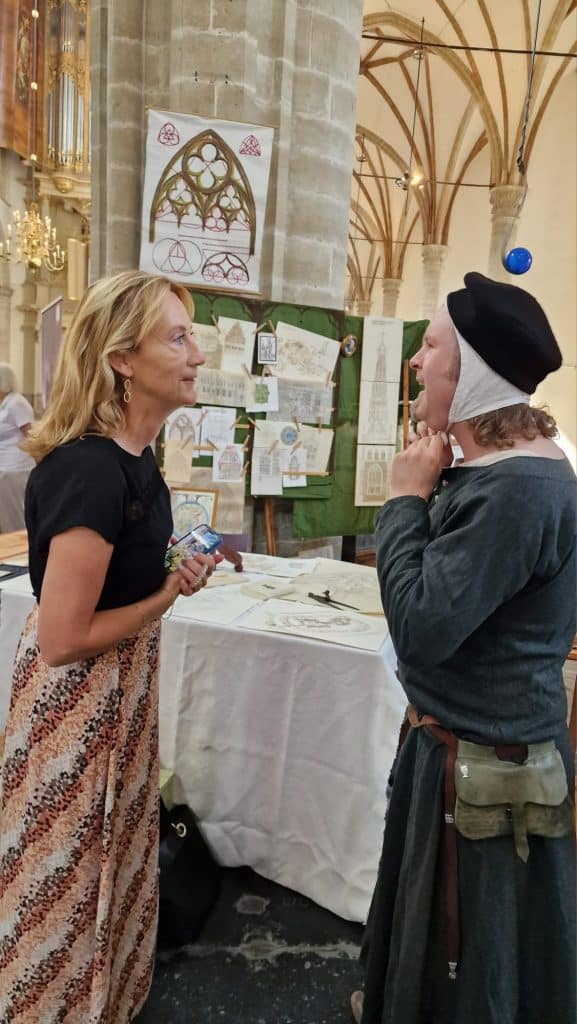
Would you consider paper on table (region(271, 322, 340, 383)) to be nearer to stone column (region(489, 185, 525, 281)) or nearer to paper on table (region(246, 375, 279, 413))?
paper on table (region(246, 375, 279, 413))

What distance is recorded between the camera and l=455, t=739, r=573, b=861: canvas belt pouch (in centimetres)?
119

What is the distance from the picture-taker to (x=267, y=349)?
4.16 metres

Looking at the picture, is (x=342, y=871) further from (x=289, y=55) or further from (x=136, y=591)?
(x=289, y=55)

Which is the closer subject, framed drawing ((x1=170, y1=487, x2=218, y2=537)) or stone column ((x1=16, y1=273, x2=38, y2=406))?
framed drawing ((x1=170, y1=487, x2=218, y2=537))

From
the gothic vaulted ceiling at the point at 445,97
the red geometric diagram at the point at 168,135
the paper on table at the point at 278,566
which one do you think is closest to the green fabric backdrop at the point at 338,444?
the red geometric diagram at the point at 168,135

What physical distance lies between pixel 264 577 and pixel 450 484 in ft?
5.60

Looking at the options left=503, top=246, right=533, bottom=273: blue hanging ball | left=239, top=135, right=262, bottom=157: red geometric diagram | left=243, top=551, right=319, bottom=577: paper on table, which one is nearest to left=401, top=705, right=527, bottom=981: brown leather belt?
left=243, top=551, right=319, bottom=577: paper on table

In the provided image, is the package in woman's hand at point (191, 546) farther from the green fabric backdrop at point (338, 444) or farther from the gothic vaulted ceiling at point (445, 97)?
the gothic vaulted ceiling at point (445, 97)

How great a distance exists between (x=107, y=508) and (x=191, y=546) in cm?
40

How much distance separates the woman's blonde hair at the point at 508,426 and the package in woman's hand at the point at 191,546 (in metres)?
0.74

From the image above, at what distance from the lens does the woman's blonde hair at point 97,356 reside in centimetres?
136

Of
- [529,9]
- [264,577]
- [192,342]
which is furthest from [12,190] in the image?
[192,342]

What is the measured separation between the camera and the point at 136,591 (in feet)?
4.76

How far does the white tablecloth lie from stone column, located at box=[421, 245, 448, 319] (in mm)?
15382
